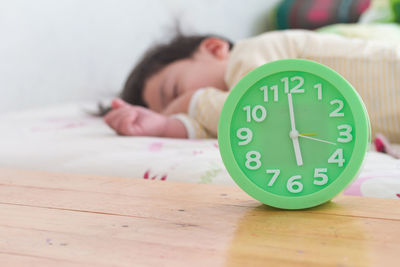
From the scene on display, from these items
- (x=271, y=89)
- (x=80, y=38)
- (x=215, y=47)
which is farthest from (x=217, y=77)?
(x=271, y=89)

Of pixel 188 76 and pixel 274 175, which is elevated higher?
pixel 274 175

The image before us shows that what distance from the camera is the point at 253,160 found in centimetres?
63

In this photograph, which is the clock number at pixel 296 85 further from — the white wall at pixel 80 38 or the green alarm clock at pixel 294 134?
the white wall at pixel 80 38

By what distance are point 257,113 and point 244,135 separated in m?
0.03

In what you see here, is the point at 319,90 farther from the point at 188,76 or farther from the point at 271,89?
the point at 188,76

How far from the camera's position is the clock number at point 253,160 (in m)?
0.63

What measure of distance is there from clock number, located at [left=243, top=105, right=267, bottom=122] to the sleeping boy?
1.76 feet

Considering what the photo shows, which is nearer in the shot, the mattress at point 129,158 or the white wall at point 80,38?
the mattress at point 129,158

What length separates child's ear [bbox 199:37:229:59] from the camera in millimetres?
1613

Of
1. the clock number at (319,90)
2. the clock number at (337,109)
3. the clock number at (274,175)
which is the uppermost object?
the clock number at (319,90)

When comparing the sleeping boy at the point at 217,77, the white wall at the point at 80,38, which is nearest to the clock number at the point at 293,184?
the sleeping boy at the point at 217,77

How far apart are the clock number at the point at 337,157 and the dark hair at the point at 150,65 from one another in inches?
43.7

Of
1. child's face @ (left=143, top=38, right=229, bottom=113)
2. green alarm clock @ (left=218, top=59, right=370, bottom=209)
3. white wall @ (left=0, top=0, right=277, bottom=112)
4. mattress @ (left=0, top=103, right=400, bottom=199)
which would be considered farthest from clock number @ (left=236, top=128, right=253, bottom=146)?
white wall @ (left=0, top=0, right=277, bottom=112)

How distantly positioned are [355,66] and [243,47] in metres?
A: 0.29
